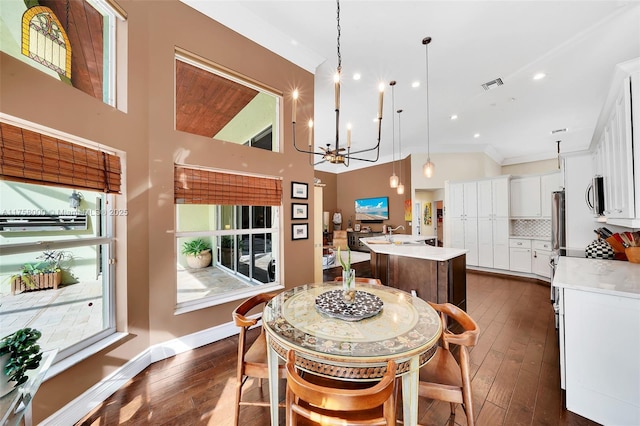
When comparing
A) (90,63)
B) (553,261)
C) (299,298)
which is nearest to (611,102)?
(553,261)

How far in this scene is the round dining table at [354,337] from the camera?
3.53 feet

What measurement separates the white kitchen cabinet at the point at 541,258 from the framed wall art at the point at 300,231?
5039mm

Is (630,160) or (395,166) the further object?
(395,166)

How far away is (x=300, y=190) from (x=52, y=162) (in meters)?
2.28

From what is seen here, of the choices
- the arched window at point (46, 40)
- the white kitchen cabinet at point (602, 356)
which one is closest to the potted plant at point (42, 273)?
the arched window at point (46, 40)

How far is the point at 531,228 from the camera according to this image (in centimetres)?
548

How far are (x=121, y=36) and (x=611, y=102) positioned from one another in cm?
418

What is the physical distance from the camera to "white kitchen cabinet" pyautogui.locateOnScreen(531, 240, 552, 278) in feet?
15.2

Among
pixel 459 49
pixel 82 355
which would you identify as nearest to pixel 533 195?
pixel 459 49

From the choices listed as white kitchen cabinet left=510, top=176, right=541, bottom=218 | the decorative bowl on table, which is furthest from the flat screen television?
the decorative bowl on table

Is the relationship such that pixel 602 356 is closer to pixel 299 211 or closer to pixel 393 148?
pixel 299 211

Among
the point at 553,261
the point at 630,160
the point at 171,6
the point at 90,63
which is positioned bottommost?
the point at 553,261

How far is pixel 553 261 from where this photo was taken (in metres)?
3.35

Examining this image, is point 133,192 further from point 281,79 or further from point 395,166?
point 395,166
